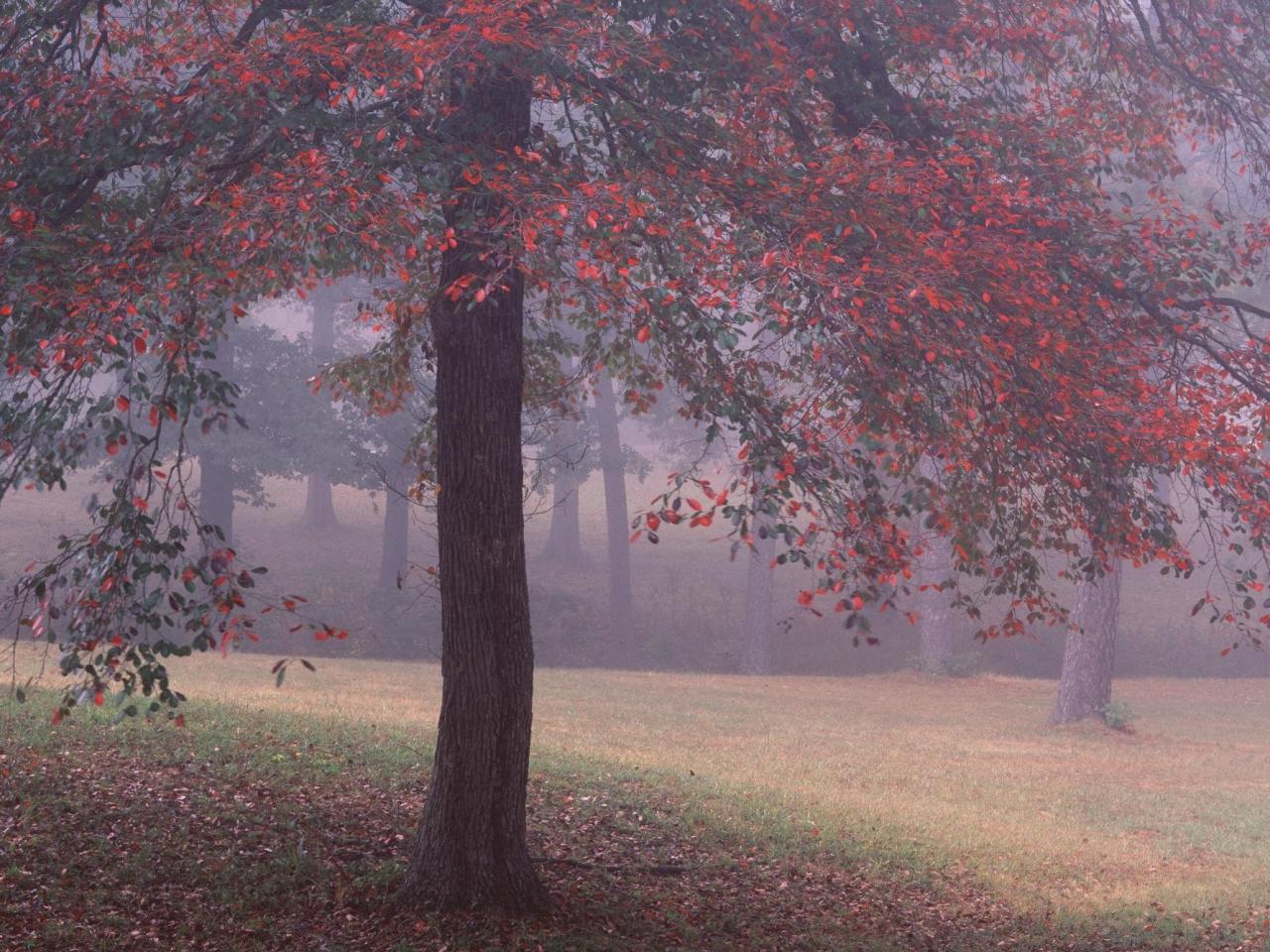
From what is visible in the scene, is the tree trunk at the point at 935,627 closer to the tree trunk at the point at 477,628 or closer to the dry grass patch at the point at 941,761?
the dry grass patch at the point at 941,761

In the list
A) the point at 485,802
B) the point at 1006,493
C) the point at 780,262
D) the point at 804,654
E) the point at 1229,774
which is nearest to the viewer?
the point at 780,262

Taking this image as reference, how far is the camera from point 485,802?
329 inches

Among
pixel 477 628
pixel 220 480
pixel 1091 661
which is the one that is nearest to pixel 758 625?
pixel 1091 661

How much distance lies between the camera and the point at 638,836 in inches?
437

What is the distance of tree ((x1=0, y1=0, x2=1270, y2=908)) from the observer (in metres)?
7.21

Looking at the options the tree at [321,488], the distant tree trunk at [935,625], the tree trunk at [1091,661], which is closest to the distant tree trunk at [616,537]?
the distant tree trunk at [935,625]

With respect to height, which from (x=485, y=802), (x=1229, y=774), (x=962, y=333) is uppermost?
(x=962, y=333)

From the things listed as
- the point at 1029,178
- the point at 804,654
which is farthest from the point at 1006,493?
the point at 804,654

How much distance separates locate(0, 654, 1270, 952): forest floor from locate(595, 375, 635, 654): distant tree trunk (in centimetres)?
1205

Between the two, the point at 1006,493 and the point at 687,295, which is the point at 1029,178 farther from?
the point at 687,295

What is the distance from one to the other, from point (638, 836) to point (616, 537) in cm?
2160

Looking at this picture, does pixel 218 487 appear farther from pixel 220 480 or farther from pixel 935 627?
pixel 935 627

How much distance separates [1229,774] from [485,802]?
1551 centimetres

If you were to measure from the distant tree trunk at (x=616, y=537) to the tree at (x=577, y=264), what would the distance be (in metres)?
21.7
